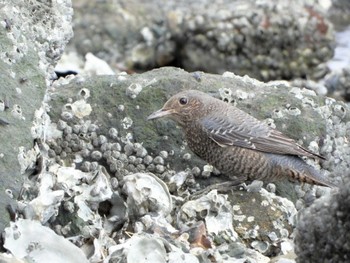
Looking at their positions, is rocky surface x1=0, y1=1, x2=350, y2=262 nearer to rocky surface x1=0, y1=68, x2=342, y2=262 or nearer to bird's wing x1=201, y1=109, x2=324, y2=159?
rocky surface x1=0, y1=68, x2=342, y2=262

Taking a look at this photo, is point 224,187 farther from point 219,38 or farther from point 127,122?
point 219,38

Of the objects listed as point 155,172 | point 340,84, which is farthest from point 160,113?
point 340,84

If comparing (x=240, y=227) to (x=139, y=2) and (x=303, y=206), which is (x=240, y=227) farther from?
(x=139, y=2)

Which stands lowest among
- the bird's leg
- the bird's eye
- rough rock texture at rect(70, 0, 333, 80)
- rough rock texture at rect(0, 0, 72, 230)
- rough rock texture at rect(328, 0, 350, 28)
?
rough rock texture at rect(328, 0, 350, 28)

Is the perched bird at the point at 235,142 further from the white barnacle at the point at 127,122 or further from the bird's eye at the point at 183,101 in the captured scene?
the white barnacle at the point at 127,122

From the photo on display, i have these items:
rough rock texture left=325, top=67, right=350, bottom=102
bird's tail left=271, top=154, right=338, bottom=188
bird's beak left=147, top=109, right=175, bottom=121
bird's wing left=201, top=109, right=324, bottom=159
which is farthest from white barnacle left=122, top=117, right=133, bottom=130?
rough rock texture left=325, top=67, right=350, bottom=102

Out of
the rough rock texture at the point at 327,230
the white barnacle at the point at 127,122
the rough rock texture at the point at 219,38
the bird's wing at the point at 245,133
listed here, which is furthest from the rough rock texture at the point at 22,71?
the rough rock texture at the point at 219,38
